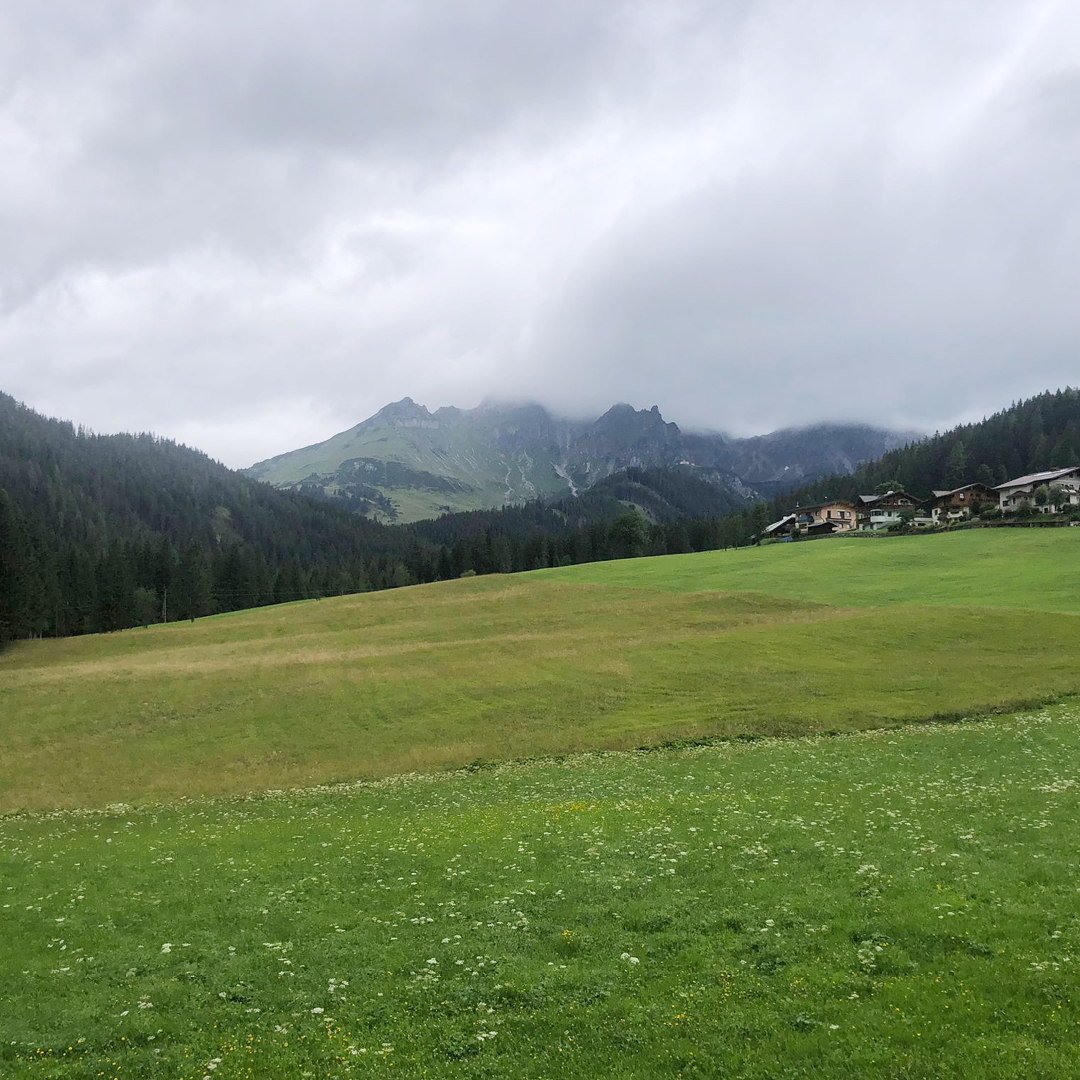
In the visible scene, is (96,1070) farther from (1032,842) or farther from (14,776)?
(14,776)

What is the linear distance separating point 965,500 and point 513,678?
592 ft

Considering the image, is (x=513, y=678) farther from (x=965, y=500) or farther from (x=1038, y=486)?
(x=965, y=500)

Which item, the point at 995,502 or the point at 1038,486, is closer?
the point at 1038,486

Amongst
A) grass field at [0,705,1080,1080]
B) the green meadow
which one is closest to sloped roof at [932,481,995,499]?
the green meadow

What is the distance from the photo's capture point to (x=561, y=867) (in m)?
20.1

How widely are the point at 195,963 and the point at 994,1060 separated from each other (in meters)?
15.3

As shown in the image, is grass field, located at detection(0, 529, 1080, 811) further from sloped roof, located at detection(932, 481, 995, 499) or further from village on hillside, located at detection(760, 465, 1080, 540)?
sloped roof, located at detection(932, 481, 995, 499)

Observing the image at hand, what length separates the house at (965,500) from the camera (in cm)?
18538

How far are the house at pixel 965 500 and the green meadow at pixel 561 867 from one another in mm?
146872

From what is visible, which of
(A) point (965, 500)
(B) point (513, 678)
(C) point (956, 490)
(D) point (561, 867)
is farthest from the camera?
(C) point (956, 490)

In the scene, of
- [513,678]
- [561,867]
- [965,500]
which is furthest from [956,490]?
[561,867]

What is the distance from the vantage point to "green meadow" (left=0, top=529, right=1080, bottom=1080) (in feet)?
36.9

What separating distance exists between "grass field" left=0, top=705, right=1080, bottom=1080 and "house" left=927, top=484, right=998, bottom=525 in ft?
608

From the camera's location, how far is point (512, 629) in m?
80.2
